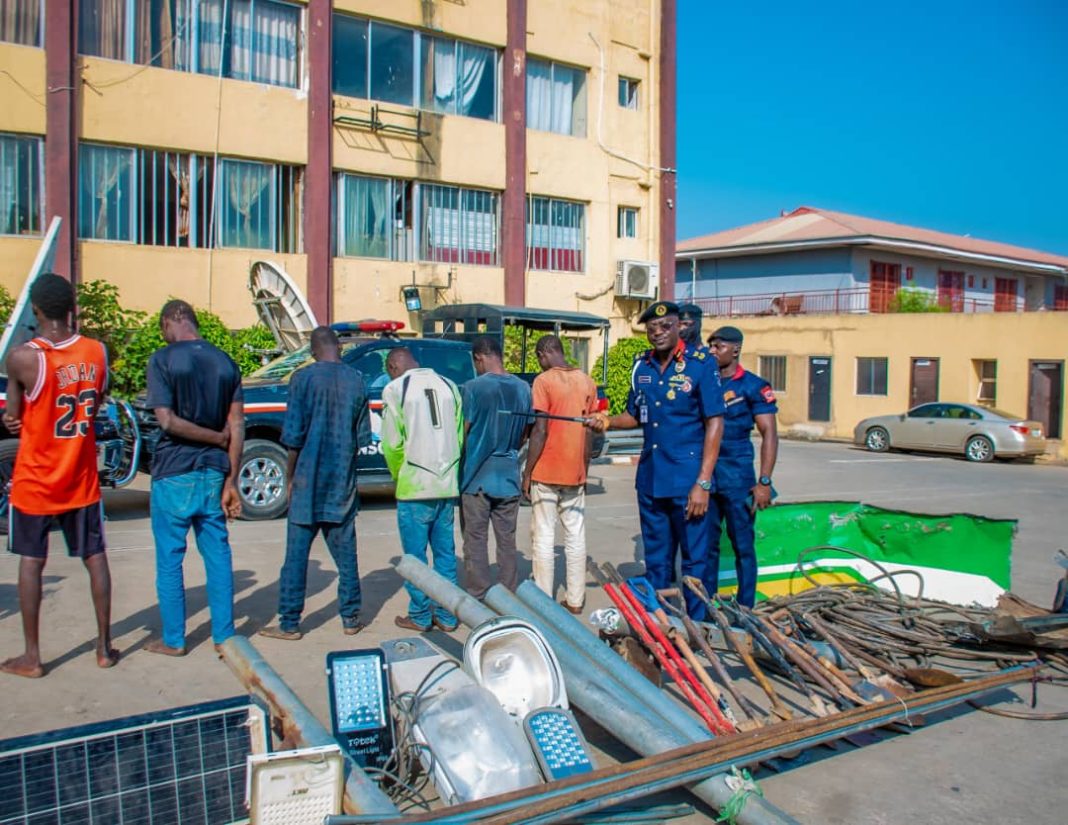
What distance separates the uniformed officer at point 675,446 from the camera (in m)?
5.85

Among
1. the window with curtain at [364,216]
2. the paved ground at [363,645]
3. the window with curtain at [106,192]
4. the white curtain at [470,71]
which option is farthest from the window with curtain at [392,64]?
the paved ground at [363,645]

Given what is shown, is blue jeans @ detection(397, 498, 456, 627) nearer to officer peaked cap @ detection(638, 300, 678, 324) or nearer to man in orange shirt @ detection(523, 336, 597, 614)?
man in orange shirt @ detection(523, 336, 597, 614)

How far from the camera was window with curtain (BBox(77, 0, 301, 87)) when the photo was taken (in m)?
15.8

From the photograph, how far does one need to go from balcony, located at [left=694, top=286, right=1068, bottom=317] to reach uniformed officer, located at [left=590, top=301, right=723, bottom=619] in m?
25.4

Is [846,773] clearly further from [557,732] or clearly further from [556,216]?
[556,216]

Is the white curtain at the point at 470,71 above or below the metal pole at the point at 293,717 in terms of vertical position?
above

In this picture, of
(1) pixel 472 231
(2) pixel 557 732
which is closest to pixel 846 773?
(2) pixel 557 732

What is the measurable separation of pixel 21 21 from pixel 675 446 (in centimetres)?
1425

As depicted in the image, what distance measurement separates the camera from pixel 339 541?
6133mm

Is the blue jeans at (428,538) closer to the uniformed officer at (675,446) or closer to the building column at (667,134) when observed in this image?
the uniformed officer at (675,446)

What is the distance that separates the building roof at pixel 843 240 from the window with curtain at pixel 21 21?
84.2ft

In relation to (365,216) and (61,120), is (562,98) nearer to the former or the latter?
(365,216)

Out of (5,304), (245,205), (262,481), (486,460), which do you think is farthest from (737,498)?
(245,205)

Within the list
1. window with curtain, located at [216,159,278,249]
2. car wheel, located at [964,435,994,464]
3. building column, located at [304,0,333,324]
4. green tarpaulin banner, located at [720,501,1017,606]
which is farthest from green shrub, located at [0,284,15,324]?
car wheel, located at [964,435,994,464]
